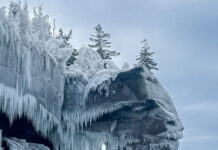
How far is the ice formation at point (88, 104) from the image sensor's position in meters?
15.1

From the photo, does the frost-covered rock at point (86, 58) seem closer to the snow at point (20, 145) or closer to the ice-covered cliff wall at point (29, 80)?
the ice-covered cliff wall at point (29, 80)

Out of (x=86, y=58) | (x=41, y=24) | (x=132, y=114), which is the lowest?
(x=132, y=114)

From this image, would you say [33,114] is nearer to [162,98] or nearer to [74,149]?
[74,149]

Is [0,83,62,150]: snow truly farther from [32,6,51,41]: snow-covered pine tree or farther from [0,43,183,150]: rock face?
[32,6,51,41]: snow-covered pine tree

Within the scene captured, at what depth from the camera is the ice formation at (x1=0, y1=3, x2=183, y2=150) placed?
1507 cm

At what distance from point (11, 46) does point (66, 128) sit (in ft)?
16.5

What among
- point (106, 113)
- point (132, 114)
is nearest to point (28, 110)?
point (106, 113)

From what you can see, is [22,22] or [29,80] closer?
[29,80]

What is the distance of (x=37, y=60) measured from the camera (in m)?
15.0

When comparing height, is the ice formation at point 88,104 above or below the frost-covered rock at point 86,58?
below

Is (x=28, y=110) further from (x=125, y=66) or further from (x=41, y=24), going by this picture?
(x=125, y=66)

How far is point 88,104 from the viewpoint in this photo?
1719 centimetres

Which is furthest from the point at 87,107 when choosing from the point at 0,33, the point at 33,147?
the point at 0,33

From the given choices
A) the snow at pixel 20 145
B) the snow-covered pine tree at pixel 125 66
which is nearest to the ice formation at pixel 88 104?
the snow at pixel 20 145
